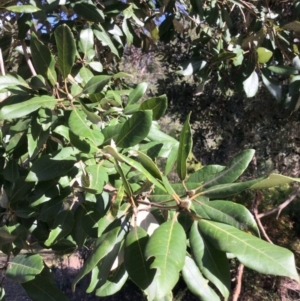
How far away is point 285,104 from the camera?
2.67 m

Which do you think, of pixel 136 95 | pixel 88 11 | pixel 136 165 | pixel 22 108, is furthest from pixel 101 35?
pixel 136 165

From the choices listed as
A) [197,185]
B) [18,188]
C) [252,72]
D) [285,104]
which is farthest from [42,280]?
[285,104]

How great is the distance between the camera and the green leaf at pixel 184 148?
1.05m

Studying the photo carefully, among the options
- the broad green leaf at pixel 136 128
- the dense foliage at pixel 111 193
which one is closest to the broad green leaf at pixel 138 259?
the dense foliage at pixel 111 193

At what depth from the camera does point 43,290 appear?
1.40 m

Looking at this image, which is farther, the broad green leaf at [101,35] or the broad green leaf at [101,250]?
the broad green leaf at [101,35]

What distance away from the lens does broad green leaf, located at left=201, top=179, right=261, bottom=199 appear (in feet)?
3.19

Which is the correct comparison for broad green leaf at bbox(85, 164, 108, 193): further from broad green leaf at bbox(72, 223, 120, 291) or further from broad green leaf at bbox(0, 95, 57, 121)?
broad green leaf at bbox(0, 95, 57, 121)

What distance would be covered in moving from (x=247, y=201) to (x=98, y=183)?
4.49m

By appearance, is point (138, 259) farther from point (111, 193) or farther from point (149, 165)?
point (111, 193)

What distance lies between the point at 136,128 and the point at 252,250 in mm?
432

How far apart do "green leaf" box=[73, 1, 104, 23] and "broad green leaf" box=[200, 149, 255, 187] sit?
1.24 metres

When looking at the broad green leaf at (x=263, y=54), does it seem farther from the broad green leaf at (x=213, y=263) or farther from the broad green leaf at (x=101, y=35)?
the broad green leaf at (x=213, y=263)

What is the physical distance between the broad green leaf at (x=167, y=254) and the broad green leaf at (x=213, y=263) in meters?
0.03
